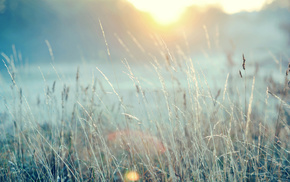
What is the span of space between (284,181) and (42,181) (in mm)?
2011

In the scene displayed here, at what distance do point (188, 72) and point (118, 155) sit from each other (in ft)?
5.22

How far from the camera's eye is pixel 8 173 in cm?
205

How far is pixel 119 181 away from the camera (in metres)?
2.04

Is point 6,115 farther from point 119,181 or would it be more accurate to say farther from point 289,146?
point 289,146

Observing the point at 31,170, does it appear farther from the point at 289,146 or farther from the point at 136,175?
the point at 289,146

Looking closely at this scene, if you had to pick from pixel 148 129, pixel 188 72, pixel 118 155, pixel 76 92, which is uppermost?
pixel 188 72

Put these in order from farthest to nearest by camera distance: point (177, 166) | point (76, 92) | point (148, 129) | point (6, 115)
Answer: point (6, 115) < point (76, 92) < point (148, 129) < point (177, 166)

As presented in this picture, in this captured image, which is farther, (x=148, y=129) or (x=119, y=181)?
(x=119, y=181)

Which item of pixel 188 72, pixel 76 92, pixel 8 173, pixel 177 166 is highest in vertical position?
pixel 188 72

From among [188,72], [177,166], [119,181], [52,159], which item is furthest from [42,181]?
[188,72]

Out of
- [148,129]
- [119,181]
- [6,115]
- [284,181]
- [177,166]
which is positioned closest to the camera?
[177,166]

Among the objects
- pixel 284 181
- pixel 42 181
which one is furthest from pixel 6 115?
pixel 284 181

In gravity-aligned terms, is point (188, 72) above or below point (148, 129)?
above

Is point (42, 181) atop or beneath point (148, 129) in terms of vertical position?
beneath
